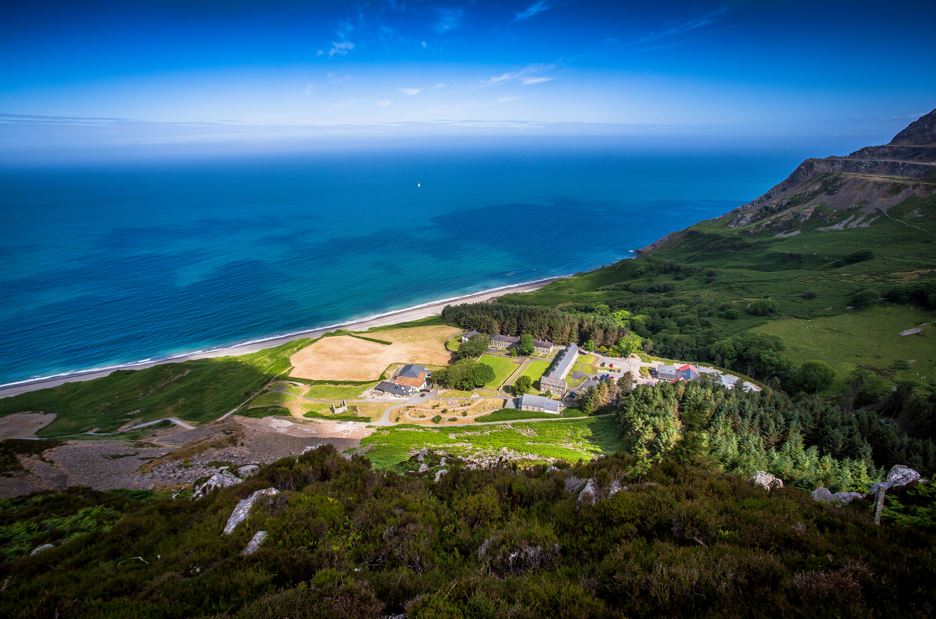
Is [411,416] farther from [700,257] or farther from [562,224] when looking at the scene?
[562,224]

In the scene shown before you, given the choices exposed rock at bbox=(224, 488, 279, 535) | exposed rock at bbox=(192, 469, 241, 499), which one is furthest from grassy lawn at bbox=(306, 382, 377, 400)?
exposed rock at bbox=(224, 488, 279, 535)

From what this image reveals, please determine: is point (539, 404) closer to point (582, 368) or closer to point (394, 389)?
point (582, 368)

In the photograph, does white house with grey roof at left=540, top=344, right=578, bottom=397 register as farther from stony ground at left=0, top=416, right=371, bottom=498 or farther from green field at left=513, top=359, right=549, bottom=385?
stony ground at left=0, top=416, right=371, bottom=498

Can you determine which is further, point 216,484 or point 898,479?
point 216,484

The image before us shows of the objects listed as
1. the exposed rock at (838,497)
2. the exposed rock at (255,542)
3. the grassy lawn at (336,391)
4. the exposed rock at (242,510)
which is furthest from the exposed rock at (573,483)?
the grassy lawn at (336,391)

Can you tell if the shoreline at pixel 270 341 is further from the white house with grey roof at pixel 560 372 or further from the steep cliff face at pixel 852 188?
the steep cliff face at pixel 852 188

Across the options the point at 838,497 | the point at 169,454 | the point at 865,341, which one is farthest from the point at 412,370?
the point at 865,341

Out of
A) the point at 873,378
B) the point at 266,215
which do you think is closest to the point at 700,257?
the point at 873,378
